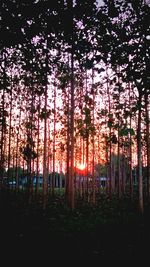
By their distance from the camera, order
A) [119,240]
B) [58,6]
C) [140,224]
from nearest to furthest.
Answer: [58,6]
[119,240]
[140,224]

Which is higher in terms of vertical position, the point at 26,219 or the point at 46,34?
the point at 46,34

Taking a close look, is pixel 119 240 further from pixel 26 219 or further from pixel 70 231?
pixel 26 219

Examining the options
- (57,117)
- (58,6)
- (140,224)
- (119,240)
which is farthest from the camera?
(57,117)

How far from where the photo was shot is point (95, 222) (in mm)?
12344

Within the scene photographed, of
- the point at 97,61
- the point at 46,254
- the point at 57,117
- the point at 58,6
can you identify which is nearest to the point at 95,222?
the point at 46,254

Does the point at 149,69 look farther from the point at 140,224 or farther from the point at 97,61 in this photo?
the point at 140,224


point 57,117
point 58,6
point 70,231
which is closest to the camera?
point 58,6

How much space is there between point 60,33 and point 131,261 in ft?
19.1

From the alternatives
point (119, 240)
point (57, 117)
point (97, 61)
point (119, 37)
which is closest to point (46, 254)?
point (119, 240)

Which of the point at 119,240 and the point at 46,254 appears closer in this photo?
the point at 46,254

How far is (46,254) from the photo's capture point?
23.0ft

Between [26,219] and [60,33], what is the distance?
32.2 feet

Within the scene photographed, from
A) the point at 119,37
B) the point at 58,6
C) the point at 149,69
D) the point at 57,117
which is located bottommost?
the point at 149,69

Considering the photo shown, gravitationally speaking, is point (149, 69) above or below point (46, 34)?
below
